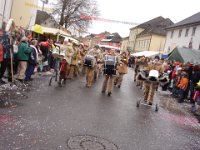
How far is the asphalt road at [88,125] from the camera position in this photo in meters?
6.32

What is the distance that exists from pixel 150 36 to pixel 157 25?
6.56 metres

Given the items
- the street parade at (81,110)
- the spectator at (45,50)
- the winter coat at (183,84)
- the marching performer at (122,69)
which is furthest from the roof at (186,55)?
the spectator at (45,50)

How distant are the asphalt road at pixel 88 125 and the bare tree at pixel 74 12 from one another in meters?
43.7

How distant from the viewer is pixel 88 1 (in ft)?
185

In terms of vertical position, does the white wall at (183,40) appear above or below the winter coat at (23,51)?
above

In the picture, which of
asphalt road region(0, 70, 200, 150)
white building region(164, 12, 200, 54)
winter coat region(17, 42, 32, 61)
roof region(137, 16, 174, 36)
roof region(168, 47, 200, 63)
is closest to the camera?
asphalt road region(0, 70, 200, 150)

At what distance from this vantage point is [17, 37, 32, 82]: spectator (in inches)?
494

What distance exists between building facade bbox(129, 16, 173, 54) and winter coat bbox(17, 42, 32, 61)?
47628mm

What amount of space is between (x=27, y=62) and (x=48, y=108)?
4.61m

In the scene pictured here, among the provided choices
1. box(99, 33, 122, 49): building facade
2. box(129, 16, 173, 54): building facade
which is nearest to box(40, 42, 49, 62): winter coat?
box(99, 33, 122, 49): building facade

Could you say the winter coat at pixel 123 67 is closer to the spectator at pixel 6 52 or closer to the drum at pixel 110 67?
the drum at pixel 110 67

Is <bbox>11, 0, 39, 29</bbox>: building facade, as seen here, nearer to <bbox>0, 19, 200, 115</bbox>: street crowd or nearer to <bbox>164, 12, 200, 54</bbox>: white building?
<bbox>0, 19, 200, 115</bbox>: street crowd

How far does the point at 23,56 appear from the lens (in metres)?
12.7

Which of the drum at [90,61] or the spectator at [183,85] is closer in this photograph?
the drum at [90,61]
